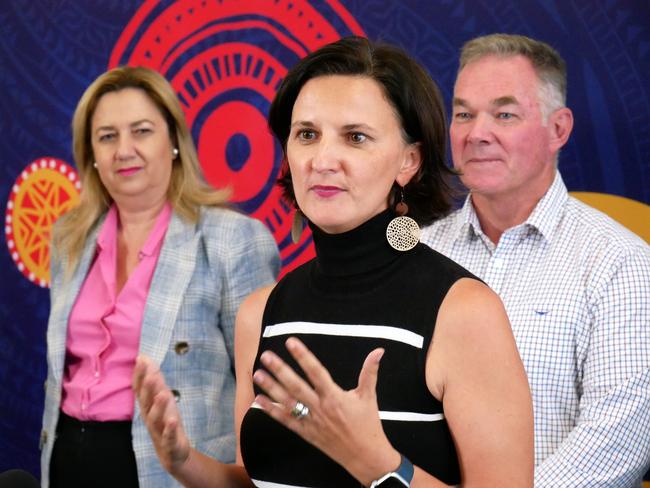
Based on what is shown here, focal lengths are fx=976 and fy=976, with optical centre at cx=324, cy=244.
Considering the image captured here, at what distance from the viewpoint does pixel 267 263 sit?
9.99ft

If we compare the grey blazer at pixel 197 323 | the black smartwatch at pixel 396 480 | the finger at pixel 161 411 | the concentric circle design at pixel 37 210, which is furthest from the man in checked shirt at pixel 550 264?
the concentric circle design at pixel 37 210

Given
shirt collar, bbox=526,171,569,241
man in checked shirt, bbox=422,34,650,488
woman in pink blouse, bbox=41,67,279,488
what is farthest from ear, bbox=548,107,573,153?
woman in pink blouse, bbox=41,67,279,488

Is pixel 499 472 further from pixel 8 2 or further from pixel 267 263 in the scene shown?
pixel 8 2

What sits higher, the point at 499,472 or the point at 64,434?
the point at 499,472

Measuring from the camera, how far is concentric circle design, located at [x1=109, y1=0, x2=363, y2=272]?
136 inches

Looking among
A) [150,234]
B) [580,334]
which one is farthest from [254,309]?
[150,234]

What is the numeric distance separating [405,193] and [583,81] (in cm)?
131

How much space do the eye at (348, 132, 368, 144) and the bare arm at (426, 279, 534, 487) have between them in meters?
0.35

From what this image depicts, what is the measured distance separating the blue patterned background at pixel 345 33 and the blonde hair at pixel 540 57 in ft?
0.63

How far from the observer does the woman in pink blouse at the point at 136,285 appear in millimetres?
2914

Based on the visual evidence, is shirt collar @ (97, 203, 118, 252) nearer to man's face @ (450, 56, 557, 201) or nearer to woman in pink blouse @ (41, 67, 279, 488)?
woman in pink blouse @ (41, 67, 279, 488)

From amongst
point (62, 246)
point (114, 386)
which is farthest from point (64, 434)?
point (62, 246)

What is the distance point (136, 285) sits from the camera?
302 cm

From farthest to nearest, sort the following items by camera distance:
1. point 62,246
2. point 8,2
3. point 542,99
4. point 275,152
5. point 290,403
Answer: point 8,2
point 275,152
point 62,246
point 542,99
point 290,403
